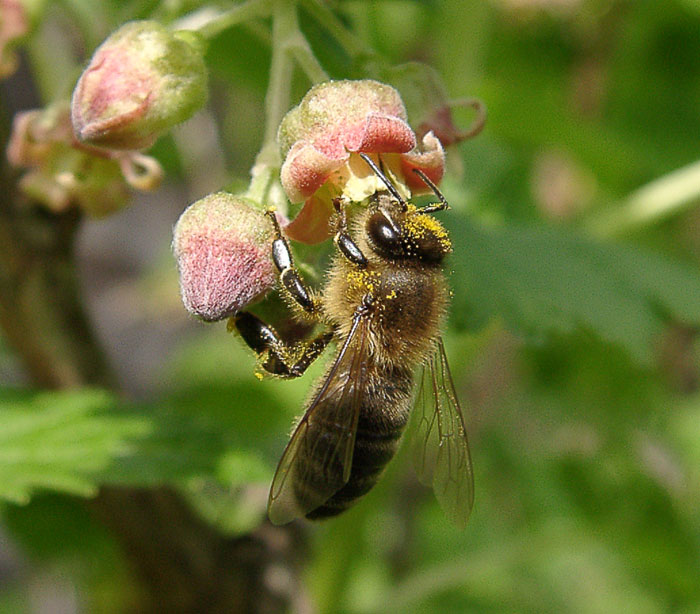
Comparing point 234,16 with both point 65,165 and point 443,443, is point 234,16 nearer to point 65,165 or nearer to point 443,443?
point 65,165

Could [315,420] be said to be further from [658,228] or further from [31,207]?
[658,228]

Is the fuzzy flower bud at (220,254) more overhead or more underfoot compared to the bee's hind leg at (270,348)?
more overhead

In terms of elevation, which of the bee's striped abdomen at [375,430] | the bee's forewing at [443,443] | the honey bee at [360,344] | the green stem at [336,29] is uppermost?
the green stem at [336,29]

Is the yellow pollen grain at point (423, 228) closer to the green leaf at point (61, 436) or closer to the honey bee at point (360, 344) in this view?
the honey bee at point (360, 344)

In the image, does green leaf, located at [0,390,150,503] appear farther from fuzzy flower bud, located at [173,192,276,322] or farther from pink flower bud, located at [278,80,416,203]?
pink flower bud, located at [278,80,416,203]

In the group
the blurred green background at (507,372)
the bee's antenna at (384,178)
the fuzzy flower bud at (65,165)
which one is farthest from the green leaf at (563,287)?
the fuzzy flower bud at (65,165)

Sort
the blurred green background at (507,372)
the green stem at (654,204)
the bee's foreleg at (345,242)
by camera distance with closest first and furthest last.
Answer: the bee's foreleg at (345,242) < the blurred green background at (507,372) < the green stem at (654,204)

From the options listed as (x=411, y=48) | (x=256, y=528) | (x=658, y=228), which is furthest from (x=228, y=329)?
(x=411, y=48)

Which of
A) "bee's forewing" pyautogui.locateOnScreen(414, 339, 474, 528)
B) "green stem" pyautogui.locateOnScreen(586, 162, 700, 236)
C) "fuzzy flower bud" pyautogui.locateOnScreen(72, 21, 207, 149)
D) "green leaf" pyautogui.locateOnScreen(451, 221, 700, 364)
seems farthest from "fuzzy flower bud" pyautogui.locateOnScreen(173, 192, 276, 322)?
"green stem" pyautogui.locateOnScreen(586, 162, 700, 236)

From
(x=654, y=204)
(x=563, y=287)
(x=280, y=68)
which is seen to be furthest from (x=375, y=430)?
(x=654, y=204)
